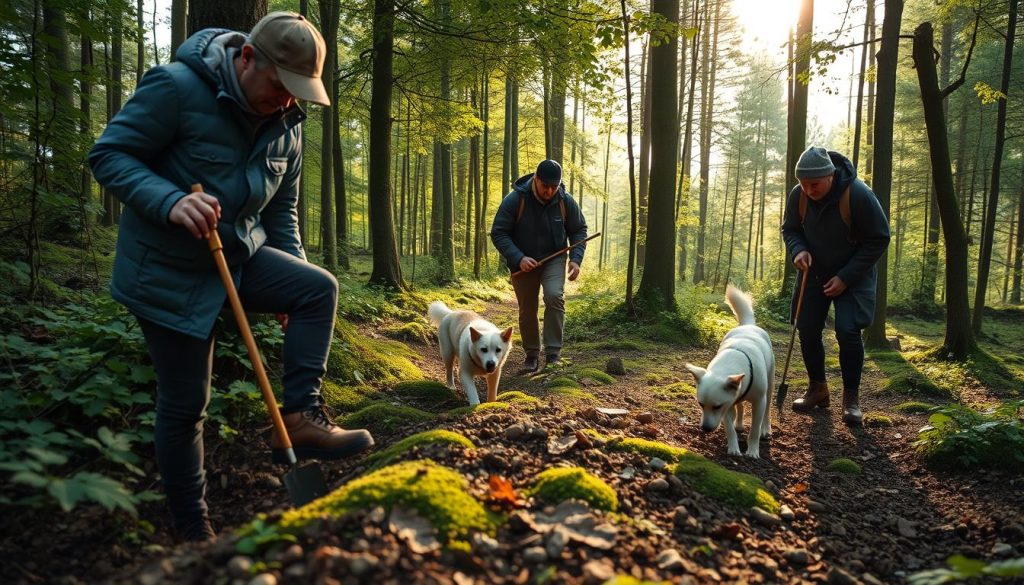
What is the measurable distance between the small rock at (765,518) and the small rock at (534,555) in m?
1.72

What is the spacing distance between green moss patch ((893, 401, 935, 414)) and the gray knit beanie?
10.1 ft

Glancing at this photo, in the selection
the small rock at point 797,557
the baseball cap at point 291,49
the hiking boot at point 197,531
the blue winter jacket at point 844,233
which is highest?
the baseball cap at point 291,49

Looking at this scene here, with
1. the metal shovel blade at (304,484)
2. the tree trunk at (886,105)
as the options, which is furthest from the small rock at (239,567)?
the tree trunk at (886,105)

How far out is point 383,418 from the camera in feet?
14.7

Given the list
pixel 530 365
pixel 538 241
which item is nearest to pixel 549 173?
pixel 538 241

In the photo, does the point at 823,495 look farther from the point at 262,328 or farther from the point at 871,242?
the point at 262,328

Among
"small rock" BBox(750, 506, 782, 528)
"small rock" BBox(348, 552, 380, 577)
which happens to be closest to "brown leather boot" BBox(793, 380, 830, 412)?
"small rock" BBox(750, 506, 782, 528)

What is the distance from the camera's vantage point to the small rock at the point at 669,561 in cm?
225

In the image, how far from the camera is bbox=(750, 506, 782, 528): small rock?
10.5 feet

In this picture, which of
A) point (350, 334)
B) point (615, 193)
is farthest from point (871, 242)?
point (615, 193)

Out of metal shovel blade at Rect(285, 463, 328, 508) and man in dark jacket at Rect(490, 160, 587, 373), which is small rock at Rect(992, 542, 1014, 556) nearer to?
metal shovel blade at Rect(285, 463, 328, 508)

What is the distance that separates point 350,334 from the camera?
6.28m

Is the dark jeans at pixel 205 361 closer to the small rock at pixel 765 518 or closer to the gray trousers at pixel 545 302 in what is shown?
the small rock at pixel 765 518

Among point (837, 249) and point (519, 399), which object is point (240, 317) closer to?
point (519, 399)
